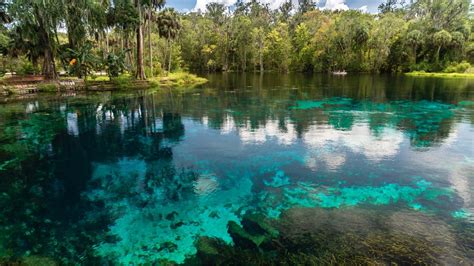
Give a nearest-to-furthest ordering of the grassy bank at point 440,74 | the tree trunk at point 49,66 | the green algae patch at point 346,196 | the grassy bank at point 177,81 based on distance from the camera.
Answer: the green algae patch at point 346,196 → the tree trunk at point 49,66 → the grassy bank at point 177,81 → the grassy bank at point 440,74

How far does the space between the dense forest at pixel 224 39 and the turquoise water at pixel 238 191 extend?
766 inches

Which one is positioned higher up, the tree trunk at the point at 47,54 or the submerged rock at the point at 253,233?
the tree trunk at the point at 47,54

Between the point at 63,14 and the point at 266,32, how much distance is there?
70.6 metres

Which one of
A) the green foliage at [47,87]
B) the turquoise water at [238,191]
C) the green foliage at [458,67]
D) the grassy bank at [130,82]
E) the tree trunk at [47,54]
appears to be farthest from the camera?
the green foliage at [458,67]

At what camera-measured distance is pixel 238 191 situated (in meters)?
10.5

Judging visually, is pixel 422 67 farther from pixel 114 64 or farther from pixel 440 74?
pixel 114 64

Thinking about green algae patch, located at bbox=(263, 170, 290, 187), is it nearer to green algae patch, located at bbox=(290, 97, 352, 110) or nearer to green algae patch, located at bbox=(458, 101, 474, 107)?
green algae patch, located at bbox=(290, 97, 352, 110)

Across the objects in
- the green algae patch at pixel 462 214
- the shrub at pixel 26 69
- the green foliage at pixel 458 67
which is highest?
the green foliage at pixel 458 67

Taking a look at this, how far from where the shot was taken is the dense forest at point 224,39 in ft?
120

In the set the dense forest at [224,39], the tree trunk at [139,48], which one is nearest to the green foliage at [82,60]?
the dense forest at [224,39]

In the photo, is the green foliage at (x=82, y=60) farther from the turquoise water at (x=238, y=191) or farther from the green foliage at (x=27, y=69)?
the turquoise water at (x=238, y=191)

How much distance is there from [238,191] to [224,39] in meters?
88.2

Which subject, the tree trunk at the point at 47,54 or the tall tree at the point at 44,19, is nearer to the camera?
the tall tree at the point at 44,19

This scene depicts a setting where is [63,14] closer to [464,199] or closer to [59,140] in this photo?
[59,140]
